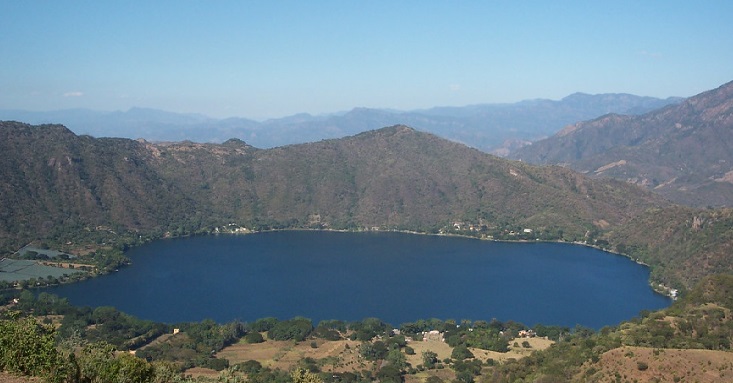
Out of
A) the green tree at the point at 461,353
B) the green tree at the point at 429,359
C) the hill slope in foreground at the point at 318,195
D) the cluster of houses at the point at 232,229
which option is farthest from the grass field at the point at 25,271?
the green tree at the point at 461,353

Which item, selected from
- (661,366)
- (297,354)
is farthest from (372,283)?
(661,366)

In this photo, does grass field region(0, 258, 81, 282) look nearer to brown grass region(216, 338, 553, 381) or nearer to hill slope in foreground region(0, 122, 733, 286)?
hill slope in foreground region(0, 122, 733, 286)

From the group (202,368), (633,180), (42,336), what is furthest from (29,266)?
(633,180)

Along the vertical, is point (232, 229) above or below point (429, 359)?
above

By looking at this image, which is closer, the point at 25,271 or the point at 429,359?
the point at 429,359

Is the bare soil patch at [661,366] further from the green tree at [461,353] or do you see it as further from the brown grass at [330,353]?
the green tree at [461,353]

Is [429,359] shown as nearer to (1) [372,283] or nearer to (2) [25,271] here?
(1) [372,283]

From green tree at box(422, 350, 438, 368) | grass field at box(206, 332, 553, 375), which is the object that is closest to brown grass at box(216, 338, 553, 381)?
grass field at box(206, 332, 553, 375)
